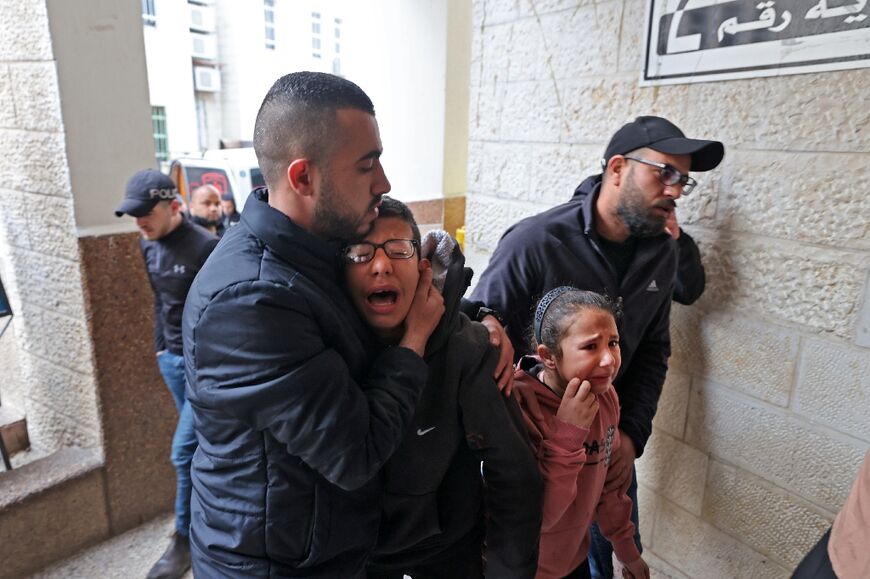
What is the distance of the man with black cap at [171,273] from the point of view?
266 centimetres

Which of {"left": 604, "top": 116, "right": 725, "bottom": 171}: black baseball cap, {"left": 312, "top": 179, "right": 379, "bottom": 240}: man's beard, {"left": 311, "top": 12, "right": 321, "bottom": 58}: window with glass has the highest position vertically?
{"left": 311, "top": 12, "right": 321, "bottom": 58}: window with glass

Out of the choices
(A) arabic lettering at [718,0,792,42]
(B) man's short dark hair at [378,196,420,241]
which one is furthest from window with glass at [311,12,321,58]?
(B) man's short dark hair at [378,196,420,241]

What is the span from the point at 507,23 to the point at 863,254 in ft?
5.79

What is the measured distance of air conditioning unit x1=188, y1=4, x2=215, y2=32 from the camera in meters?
14.6

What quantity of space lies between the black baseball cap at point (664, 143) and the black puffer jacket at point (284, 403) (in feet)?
3.81

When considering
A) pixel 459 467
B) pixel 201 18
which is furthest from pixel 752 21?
pixel 201 18

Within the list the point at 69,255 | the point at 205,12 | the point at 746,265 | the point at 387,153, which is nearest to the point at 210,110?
the point at 205,12

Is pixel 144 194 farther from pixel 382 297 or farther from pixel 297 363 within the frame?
pixel 297 363

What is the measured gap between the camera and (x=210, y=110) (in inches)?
617

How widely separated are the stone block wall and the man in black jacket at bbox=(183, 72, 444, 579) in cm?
189

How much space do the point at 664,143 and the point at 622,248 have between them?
0.37 metres

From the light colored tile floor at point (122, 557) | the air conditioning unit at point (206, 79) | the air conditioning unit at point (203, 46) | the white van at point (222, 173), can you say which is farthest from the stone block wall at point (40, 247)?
the air conditioning unit at point (203, 46)

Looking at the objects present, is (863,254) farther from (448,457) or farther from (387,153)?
(387,153)

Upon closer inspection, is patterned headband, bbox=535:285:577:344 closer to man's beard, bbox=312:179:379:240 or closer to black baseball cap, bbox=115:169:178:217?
man's beard, bbox=312:179:379:240
